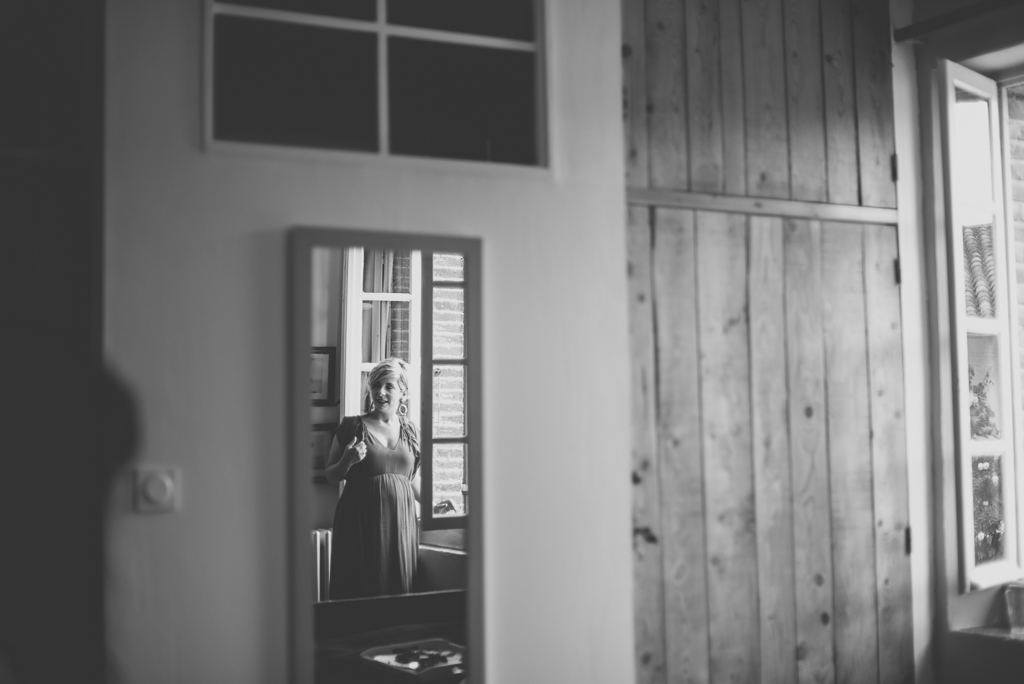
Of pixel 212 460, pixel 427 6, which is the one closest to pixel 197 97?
pixel 427 6

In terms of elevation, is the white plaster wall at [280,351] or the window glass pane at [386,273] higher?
the window glass pane at [386,273]

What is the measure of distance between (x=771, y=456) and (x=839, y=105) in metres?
1.36

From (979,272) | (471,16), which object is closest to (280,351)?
(471,16)

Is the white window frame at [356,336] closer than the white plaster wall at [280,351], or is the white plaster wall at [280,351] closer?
the white plaster wall at [280,351]

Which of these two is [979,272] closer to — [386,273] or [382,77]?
[382,77]

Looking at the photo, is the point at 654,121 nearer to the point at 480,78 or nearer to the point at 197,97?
the point at 480,78

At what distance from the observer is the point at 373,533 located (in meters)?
4.45

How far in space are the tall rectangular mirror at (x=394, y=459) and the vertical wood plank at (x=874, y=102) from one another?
1.62m

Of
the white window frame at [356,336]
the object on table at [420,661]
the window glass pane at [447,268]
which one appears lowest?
the object on table at [420,661]

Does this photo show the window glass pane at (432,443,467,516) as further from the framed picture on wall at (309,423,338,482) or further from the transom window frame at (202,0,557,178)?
the transom window frame at (202,0,557,178)

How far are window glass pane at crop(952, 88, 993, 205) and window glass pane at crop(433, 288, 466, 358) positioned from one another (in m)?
2.33

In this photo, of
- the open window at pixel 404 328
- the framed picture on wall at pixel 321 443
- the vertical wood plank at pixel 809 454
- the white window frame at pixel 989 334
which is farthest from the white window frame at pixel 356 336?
the white window frame at pixel 989 334

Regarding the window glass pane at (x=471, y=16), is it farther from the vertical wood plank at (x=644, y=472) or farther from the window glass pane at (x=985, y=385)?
the window glass pane at (x=985, y=385)

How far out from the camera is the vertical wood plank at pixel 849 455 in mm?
3230
